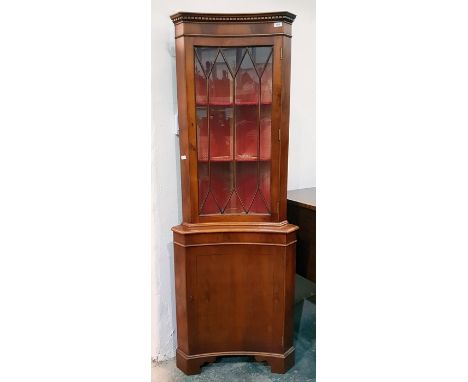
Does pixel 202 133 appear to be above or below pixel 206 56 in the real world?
below

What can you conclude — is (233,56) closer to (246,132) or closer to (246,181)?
(246,132)

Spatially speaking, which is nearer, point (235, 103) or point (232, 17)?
point (232, 17)

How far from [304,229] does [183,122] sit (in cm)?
82

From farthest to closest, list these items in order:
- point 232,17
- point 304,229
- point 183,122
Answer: point 304,229, point 183,122, point 232,17

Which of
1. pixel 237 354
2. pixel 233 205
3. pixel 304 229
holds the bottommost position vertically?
pixel 237 354

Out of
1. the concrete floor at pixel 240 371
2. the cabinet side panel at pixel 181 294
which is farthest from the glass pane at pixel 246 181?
the concrete floor at pixel 240 371

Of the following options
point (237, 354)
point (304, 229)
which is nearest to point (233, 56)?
point (304, 229)

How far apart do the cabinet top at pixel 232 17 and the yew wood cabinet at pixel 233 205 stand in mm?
53

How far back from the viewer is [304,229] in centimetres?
209

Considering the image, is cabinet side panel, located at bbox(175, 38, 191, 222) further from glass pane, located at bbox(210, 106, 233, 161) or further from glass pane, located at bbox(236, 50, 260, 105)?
glass pane, located at bbox(236, 50, 260, 105)

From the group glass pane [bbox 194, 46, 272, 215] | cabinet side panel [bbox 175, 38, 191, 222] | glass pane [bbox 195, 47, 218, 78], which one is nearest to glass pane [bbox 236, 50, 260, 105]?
glass pane [bbox 194, 46, 272, 215]
